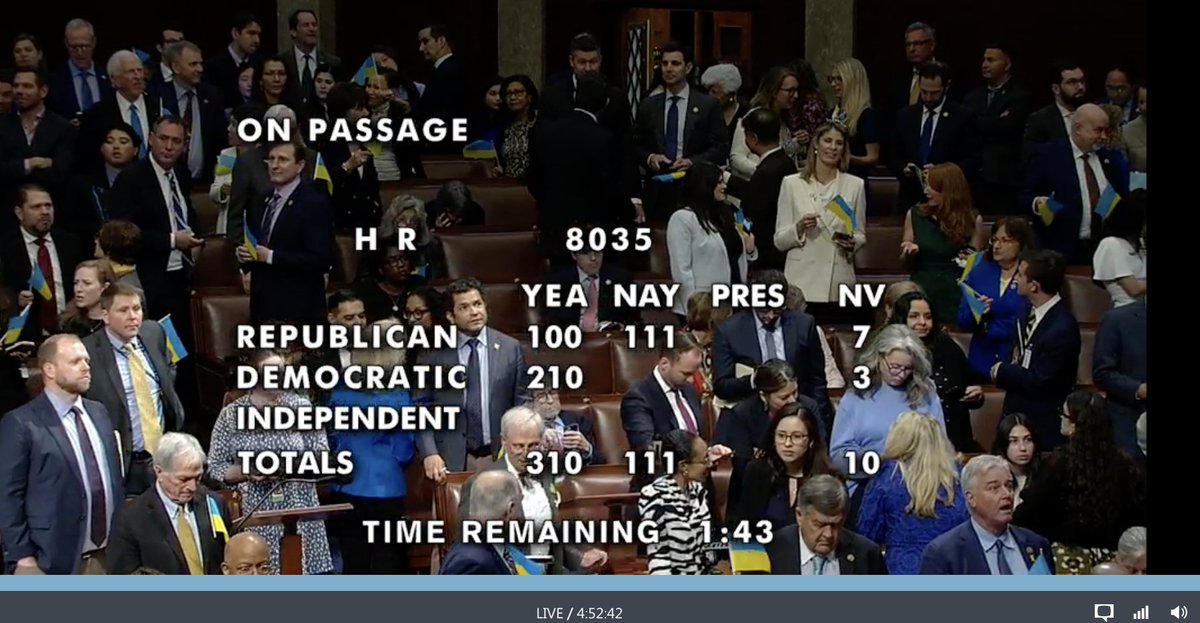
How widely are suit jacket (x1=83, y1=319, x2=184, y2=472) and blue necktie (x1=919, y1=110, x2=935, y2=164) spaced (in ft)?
11.8

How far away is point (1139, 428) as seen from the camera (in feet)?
24.8

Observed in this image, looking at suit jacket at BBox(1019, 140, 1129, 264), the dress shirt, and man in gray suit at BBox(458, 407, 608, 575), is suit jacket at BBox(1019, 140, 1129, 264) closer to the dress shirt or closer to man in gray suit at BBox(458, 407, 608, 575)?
man in gray suit at BBox(458, 407, 608, 575)

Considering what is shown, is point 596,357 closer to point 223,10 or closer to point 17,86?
point 17,86

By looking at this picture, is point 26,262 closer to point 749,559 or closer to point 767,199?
point 767,199

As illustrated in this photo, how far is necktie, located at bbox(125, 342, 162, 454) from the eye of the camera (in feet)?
23.8

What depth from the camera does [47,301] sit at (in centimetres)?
810

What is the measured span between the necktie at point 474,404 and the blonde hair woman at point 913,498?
4.11 ft

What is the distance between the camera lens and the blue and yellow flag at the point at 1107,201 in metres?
8.78

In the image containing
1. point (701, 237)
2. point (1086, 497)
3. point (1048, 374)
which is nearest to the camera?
point (1086, 497)

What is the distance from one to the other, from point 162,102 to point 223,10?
3272 mm

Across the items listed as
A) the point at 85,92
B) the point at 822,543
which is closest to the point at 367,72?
the point at 85,92

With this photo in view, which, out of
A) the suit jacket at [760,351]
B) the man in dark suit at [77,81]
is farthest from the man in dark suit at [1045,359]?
the man in dark suit at [77,81]

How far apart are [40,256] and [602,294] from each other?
6.52 ft

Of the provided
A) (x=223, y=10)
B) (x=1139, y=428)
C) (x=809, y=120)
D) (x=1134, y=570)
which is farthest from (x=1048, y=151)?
(x=223, y=10)
